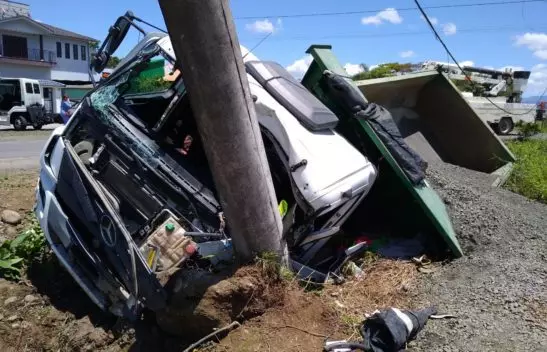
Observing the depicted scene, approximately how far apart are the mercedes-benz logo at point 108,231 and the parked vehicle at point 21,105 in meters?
21.7

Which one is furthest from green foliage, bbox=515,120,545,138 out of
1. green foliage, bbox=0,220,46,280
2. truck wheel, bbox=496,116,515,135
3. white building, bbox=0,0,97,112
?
white building, bbox=0,0,97,112

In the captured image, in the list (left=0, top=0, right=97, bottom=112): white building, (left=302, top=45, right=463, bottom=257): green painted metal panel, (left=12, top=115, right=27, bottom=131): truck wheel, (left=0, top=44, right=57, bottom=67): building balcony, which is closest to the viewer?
(left=302, top=45, right=463, bottom=257): green painted metal panel

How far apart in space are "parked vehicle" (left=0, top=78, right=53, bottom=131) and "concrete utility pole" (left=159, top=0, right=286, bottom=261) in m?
22.6

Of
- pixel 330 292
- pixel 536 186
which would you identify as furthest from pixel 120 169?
pixel 536 186

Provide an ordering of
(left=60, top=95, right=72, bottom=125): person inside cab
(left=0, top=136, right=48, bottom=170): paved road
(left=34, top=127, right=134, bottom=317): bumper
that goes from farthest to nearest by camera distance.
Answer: (left=0, top=136, right=48, bottom=170): paved road, (left=60, top=95, right=72, bottom=125): person inside cab, (left=34, top=127, right=134, bottom=317): bumper

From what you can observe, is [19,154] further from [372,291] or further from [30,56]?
[30,56]

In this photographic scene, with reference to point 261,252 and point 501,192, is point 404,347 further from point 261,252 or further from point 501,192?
point 501,192

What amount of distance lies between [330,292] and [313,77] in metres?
2.35

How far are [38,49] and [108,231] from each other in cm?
4293

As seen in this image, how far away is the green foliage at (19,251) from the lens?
197 inches

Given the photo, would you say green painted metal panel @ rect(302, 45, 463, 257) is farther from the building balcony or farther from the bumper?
the building balcony

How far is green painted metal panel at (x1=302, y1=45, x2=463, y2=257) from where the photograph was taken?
477 cm

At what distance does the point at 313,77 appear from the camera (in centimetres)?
562

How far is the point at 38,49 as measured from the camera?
42.3 metres
